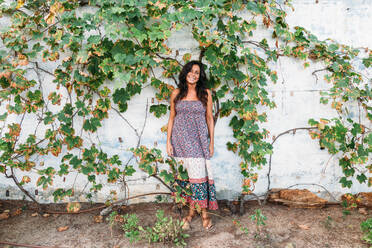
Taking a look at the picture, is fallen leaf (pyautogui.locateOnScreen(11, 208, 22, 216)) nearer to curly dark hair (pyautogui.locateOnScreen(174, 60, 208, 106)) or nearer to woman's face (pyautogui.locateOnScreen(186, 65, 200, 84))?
curly dark hair (pyautogui.locateOnScreen(174, 60, 208, 106))

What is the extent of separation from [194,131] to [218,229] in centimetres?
91

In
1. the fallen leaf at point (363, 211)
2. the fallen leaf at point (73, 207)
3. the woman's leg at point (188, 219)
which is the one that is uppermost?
the fallen leaf at point (73, 207)

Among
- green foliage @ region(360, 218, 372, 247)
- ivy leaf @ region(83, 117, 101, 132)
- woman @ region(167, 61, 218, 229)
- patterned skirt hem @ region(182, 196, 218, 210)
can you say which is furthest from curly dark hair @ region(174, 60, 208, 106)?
green foliage @ region(360, 218, 372, 247)

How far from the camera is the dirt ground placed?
7.45ft

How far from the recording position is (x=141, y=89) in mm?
2666

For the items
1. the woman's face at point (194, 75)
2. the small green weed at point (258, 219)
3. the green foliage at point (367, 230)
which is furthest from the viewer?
the woman's face at point (194, 75)

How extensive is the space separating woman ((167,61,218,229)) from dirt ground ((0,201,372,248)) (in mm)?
231

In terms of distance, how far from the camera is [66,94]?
266 centimetres

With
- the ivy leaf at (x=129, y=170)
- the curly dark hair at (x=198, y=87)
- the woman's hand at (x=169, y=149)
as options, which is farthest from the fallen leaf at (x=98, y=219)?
the curly dark hair at (x=198, y=87)

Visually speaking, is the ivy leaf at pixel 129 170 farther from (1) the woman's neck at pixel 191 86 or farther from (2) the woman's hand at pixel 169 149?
(1) the woman's neck at pixel 191 86

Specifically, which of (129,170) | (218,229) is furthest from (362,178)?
(129,170)

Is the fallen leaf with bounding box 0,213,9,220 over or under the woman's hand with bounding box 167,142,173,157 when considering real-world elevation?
under

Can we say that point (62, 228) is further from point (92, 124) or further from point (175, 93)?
point (175, 93)

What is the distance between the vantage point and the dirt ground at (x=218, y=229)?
7.45 feet
